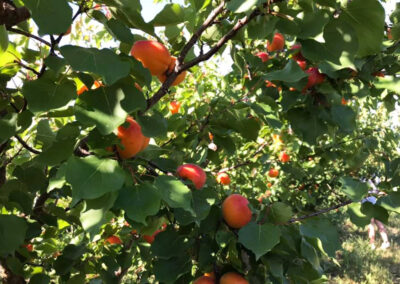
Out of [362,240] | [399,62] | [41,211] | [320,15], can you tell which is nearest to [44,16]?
[320,15]

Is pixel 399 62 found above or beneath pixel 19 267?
above

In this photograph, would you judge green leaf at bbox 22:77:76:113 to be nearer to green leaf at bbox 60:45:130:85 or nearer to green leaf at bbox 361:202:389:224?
green leaf at bbox 60:45:130:85

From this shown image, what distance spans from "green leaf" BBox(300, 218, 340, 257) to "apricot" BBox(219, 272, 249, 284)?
0.19 metres

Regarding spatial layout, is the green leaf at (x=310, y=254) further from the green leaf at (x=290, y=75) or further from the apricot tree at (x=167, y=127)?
the green leaf at (x=290, y=75)

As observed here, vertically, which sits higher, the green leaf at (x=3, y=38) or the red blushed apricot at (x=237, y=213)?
the green leaf at (x=3, y=38)

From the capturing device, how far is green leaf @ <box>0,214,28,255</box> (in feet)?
2.94

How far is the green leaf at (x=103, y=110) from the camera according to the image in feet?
2.13

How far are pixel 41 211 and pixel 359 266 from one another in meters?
5.77

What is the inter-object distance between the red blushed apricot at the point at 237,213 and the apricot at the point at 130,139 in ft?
1.14

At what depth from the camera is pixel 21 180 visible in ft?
3.66

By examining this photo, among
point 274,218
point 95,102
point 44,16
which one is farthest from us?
point 274,218

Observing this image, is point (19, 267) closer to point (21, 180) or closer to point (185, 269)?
point (21, 180)

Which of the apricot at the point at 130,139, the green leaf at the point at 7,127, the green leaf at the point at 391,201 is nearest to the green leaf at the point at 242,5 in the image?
the apricot at the point at 130,139

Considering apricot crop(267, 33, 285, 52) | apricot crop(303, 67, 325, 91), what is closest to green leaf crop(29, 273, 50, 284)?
apricot crop(303, 67, 325, 91)
